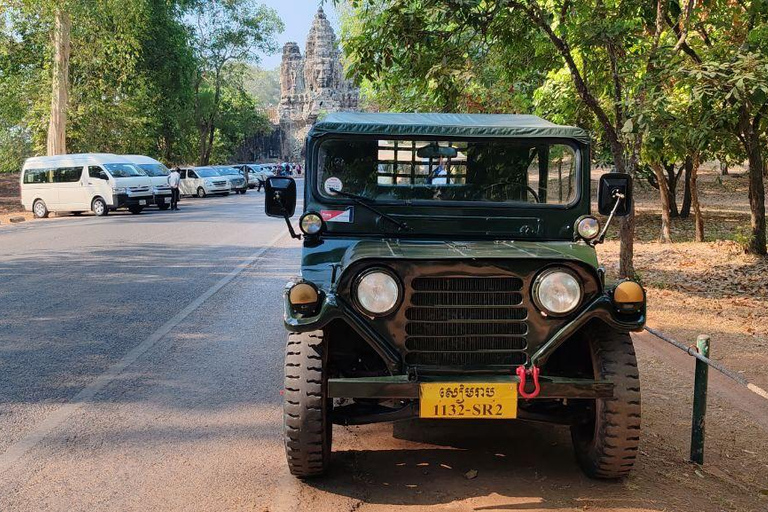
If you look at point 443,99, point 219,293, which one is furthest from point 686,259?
point 219,293

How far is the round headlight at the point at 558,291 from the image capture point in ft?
13.8

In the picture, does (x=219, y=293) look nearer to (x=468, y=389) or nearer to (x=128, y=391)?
(x=128, y=391)

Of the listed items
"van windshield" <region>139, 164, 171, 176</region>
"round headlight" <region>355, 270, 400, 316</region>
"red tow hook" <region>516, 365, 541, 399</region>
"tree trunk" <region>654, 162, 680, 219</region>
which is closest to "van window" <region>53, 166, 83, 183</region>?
"van windshield" <region>139, 164, 171, 176</region>

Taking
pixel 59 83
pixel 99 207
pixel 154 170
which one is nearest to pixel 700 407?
pixel 99 207

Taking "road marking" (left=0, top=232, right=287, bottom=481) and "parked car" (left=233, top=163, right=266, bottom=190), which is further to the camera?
"parked car" (left=233, top=163, right=266, bottom=190)

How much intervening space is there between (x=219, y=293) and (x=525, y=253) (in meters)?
→ 6.77

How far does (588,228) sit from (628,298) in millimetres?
1097

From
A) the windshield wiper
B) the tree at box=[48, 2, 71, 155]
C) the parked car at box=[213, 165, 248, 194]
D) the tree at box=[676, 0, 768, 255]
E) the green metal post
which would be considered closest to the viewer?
the green metal post

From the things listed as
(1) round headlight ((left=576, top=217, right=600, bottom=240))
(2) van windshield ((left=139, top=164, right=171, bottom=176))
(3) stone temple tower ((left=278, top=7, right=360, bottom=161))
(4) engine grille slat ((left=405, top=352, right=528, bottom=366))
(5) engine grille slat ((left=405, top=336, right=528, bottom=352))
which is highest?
(3) stone temple tower ((left=278, top=7, right=360, bottom=161))

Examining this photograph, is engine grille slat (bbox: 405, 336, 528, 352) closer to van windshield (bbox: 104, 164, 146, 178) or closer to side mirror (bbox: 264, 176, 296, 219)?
side mirror (bbox: 264, 176, 296, 219)

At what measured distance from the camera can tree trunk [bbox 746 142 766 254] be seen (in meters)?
14.3

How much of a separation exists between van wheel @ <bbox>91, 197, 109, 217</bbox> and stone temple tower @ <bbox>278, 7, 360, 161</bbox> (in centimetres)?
6285

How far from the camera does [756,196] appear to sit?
48.5 feet

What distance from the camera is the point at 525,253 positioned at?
4.32 meters
